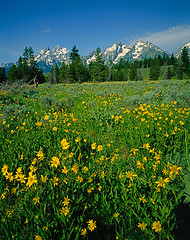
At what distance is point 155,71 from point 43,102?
73280mm

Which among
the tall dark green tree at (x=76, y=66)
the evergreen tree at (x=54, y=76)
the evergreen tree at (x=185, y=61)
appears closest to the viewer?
the tall dark green tree at (x=76, y=66)

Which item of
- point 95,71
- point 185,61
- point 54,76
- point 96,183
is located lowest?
point 96,183

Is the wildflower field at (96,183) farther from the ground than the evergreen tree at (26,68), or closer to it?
closer to it

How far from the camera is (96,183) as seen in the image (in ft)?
6.63

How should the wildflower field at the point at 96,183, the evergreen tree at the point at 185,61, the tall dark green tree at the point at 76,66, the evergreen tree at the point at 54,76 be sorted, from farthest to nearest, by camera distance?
the evergreen tree at the point at 54,76
the evergreen tree at the point at 185,61
the tall dark green tree at the point at 76,66
the wildflower field at the point at 96,183

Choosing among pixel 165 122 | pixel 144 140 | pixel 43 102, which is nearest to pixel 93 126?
pixel 144 140

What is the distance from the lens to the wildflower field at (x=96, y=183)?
1.34 meters

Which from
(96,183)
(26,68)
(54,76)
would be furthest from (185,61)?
(96,183)

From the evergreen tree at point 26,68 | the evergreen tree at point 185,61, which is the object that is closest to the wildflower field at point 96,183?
the evergreen tree at point 26,68

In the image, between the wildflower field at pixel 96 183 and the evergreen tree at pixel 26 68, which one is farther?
the evergreen tree at pixel 26 68

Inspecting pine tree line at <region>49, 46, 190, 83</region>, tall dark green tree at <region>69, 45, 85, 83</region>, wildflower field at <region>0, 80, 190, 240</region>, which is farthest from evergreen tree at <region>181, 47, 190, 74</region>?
wildflower field at <region>0, 80, 190, 240</region>

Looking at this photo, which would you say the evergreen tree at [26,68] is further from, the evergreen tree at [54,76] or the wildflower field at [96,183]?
the wildflower field at [96,183]

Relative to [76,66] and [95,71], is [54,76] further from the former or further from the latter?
[95,71]

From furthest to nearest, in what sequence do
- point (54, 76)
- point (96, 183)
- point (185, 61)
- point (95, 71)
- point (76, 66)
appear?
point (54, 76)
point (185, 61)
point (95, 71)
point (76, 66)
point (96, 183)
